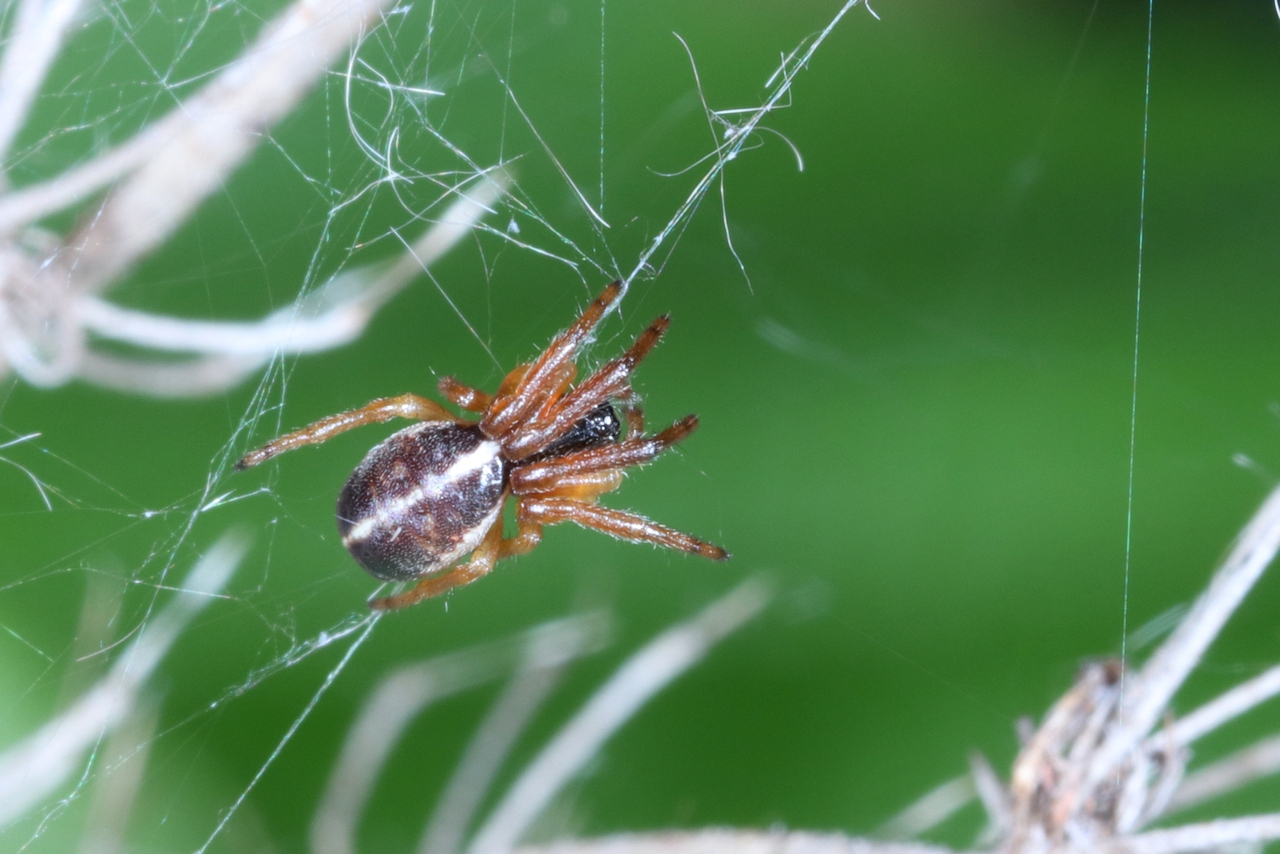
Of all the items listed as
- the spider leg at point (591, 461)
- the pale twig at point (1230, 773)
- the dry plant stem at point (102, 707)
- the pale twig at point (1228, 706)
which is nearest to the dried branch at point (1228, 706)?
the pale twig at point (1228, 706)

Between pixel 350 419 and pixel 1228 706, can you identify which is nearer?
pixel 1228 706

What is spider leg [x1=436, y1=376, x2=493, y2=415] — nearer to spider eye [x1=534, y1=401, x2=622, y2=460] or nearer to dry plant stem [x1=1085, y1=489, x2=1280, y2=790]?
spider eye [x1=534, y1=401, x2=622, y2=460]

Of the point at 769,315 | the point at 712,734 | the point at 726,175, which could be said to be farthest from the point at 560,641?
the point at 726,175

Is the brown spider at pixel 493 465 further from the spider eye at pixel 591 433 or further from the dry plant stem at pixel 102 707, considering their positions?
the dry plant stem at pixel 102 707

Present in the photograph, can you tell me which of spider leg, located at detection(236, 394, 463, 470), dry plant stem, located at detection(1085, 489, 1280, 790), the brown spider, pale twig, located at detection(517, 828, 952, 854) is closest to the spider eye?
the brown spider

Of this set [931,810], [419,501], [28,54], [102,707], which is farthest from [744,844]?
[28,54]

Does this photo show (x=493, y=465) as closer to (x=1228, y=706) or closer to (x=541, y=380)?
(x=541, y=380)

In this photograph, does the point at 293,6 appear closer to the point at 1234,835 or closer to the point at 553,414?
the point at 553,414
